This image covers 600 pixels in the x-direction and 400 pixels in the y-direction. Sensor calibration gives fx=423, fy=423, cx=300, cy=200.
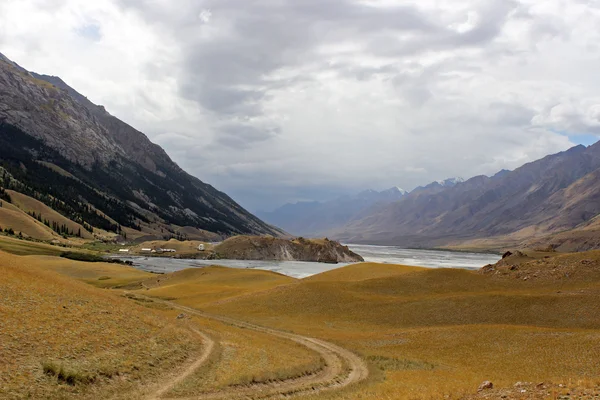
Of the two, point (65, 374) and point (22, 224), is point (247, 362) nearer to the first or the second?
point (65, 374)

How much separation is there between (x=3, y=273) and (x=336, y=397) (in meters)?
25.7

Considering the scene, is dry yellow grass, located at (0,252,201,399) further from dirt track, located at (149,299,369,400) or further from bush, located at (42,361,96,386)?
dirt track, located at (149,299,369,400)

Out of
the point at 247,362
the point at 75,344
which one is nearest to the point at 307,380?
the point at 247,362

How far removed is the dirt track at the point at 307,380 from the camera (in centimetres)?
2134

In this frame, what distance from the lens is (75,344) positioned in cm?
2248

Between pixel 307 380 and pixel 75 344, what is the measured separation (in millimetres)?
13327

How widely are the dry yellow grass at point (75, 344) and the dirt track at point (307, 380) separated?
1.05m

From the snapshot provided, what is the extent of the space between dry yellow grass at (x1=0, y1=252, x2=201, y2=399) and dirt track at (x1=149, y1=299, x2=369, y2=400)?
1052 mm

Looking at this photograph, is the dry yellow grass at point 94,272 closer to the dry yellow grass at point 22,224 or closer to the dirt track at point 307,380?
the dirt track at point 307,380

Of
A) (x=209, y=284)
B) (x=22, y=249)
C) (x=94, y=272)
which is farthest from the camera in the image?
(x=22, y=249)

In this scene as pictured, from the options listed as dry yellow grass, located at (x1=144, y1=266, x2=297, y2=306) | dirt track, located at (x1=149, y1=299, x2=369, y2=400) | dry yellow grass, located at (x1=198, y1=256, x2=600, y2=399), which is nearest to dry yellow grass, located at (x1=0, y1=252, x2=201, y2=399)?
dirt track, located at (x1=149, y1=299, x2=369, y2=400)

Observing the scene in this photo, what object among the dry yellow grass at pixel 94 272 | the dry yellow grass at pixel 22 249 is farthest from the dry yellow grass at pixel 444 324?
the dry yellow grass at pixel 22 249

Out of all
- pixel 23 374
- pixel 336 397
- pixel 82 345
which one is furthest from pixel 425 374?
pixel 23 374

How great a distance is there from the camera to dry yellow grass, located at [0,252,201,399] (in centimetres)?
1841
